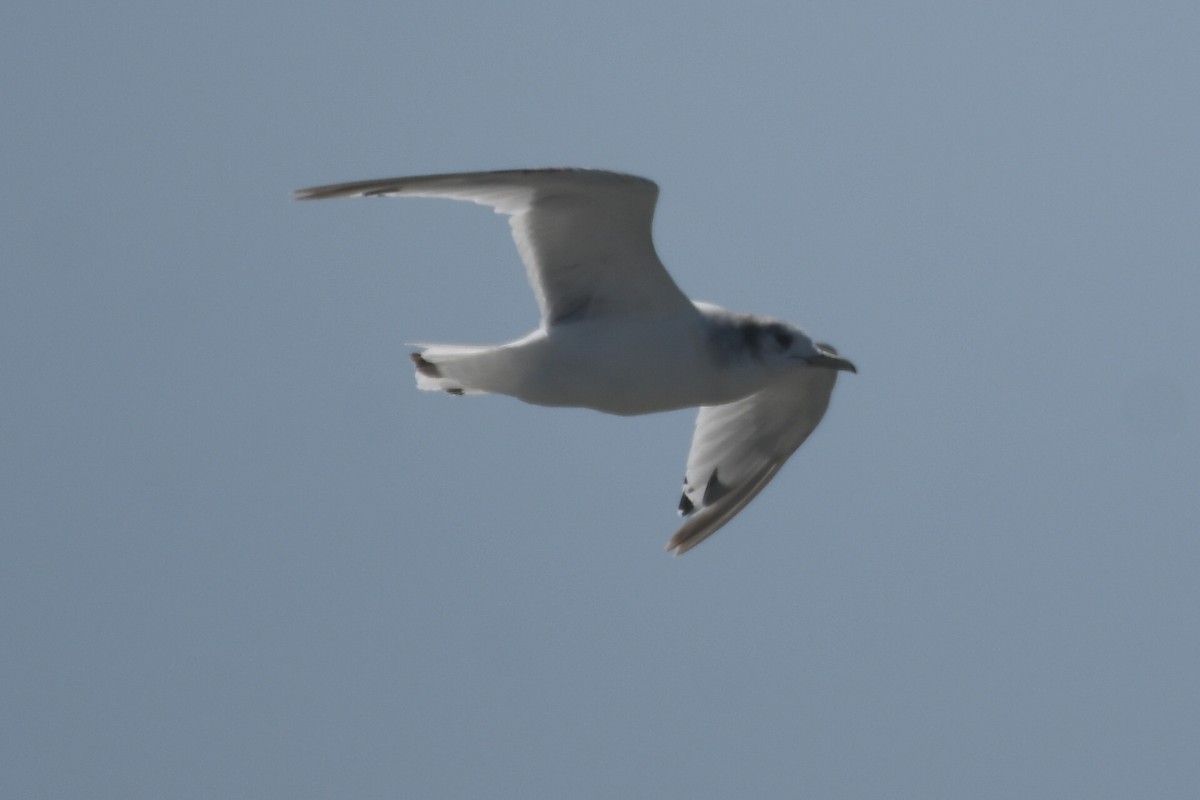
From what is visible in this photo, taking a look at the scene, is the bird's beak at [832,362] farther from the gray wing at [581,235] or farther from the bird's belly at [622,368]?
the gray wing at [581,235]

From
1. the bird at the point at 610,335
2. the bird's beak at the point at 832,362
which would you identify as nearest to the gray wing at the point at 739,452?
the bird's beak at the point at 832,362

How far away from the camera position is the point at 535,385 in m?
9.04

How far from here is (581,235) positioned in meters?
8.98

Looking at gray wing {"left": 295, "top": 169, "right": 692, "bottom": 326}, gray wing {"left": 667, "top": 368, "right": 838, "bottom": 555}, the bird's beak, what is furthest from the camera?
gray wing {"left": 667, "top": 368, "right": 838, "bottom": 555}

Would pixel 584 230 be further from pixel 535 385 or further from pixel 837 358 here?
pixel 837 358

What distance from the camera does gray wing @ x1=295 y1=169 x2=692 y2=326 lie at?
8.55 meters

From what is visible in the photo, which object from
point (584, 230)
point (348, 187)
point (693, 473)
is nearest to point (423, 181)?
point (348, 187)

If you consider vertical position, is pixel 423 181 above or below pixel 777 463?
above

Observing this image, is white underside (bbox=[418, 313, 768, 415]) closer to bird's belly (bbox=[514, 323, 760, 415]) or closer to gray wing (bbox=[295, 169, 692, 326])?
bird's belly (bbox=[514, 323, 760, 415])

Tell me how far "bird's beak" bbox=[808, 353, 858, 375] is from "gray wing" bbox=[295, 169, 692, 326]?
2.24 ft

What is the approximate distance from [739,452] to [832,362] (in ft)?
4.87

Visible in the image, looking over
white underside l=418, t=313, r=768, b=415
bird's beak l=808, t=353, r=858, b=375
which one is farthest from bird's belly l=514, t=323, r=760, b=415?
bird's beak l=808, t=353, r=858, b=375

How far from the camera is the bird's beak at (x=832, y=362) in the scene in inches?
366

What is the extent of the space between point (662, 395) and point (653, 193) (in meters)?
0.98
